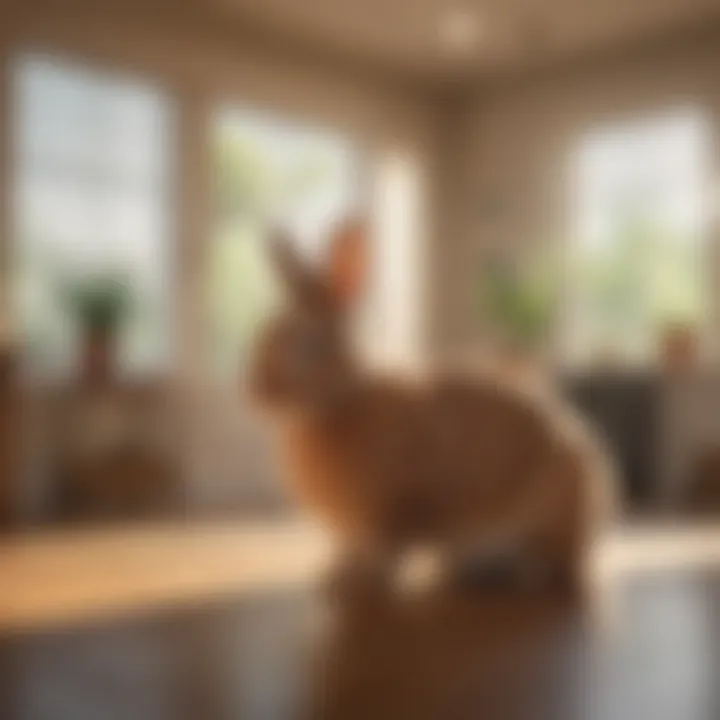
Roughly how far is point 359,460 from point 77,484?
1332 millimetres

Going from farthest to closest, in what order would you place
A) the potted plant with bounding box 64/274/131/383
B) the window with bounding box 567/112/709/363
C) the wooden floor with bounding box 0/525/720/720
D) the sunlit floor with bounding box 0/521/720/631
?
the window with bounding box 567/112/709/363 < the potted plant with bounding box 64/274/131/383 < the sunlit floor with bounding box 0/521/720/631 < the wooden floor with bounding box 0/525/720/720

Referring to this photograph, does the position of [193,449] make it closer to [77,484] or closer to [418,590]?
[77,484]

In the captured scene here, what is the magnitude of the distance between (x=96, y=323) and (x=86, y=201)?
13.9 inches

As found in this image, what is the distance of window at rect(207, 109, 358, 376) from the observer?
2.71 metres

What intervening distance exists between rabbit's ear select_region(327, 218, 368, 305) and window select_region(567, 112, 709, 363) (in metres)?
1.94

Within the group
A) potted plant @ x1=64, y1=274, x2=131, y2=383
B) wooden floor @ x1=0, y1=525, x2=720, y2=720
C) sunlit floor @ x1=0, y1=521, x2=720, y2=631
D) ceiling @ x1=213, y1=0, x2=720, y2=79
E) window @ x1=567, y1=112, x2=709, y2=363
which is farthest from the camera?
window @ x1=567, y1=112, x2=709, y2=363

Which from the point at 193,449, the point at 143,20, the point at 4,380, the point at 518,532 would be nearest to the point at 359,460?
the point at 518,532

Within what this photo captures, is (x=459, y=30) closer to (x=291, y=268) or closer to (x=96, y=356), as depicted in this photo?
(x=96, y=356)

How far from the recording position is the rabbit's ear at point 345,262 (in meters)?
1.12

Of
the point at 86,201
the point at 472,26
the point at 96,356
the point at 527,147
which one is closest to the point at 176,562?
the point at 96,356

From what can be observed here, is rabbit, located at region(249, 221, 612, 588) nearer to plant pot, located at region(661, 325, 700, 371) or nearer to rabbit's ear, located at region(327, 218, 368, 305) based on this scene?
rabbit's ear, located at region(327, 218, 368, 305)

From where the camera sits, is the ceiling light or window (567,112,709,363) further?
window (567,112,709,363)

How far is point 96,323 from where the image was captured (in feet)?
7.64

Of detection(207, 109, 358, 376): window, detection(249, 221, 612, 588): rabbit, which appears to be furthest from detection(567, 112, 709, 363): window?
detection(249, 221, 612, 588): rabbit
